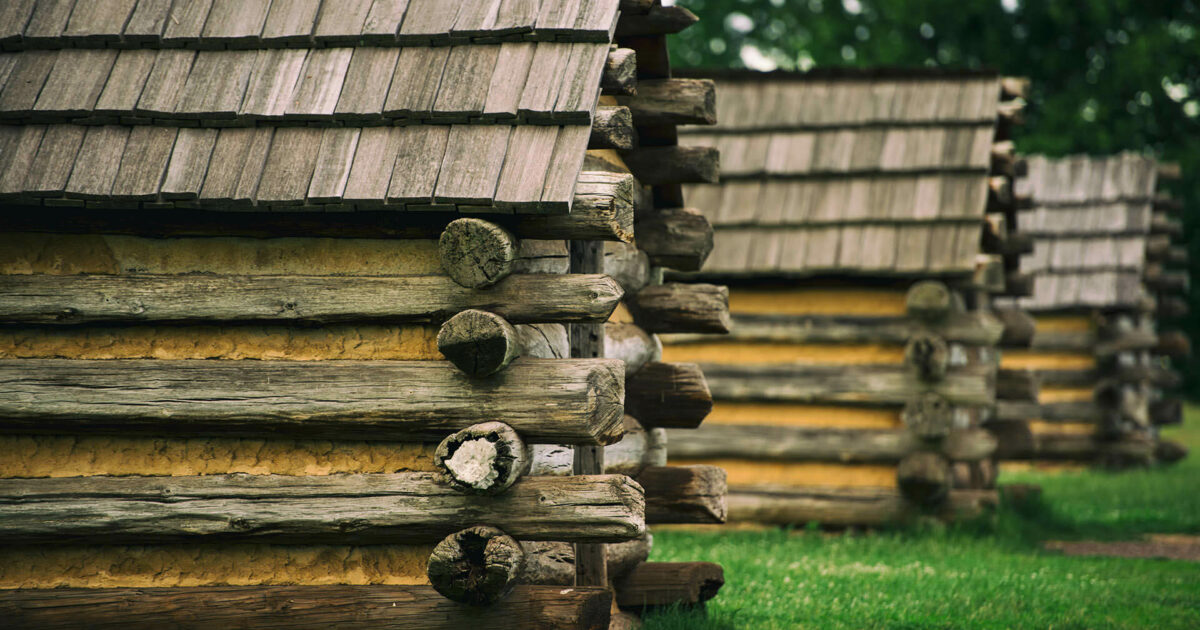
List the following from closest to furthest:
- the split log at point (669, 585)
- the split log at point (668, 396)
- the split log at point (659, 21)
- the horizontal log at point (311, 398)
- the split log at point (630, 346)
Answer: the horizontal log at point (311, 398) < the split log at point (659, 21) < the split log at point (630, 346) < the split log at point (669, 585) < the split log at point (668, 396)

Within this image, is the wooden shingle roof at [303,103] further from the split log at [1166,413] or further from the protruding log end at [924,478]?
the split log at [1166,413]

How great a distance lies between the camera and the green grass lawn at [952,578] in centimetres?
704

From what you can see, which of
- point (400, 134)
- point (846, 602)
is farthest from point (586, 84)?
point (846, 602)

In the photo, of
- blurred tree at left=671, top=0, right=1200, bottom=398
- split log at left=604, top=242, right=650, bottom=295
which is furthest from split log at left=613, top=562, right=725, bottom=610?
blurred tree at left=671, top=0, right=1200, bottom=398

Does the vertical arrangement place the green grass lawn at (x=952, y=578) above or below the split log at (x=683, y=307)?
below

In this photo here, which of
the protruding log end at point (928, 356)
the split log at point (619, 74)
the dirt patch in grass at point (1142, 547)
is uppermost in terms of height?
the split log at point (619, 74)

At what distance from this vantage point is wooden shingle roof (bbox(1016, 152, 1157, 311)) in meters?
16.8

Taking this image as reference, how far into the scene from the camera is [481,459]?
498 centimetres

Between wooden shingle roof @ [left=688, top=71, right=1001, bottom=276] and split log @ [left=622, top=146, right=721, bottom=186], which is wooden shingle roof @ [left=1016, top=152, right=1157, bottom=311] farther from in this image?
split log @ [left=622, top=146, right=721, bottom=186]

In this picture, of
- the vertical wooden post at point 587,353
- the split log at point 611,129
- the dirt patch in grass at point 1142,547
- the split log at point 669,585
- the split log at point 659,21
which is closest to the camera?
the split log at point 611,129

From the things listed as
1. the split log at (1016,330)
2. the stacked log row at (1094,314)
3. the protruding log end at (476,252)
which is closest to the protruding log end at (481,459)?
the protruding log end at (476,252)

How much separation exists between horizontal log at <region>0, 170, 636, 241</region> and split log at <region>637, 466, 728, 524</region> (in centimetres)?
214

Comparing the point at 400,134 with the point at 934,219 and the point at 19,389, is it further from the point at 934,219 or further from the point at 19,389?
the point at 934,219

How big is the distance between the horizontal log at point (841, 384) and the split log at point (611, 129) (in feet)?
18.4
